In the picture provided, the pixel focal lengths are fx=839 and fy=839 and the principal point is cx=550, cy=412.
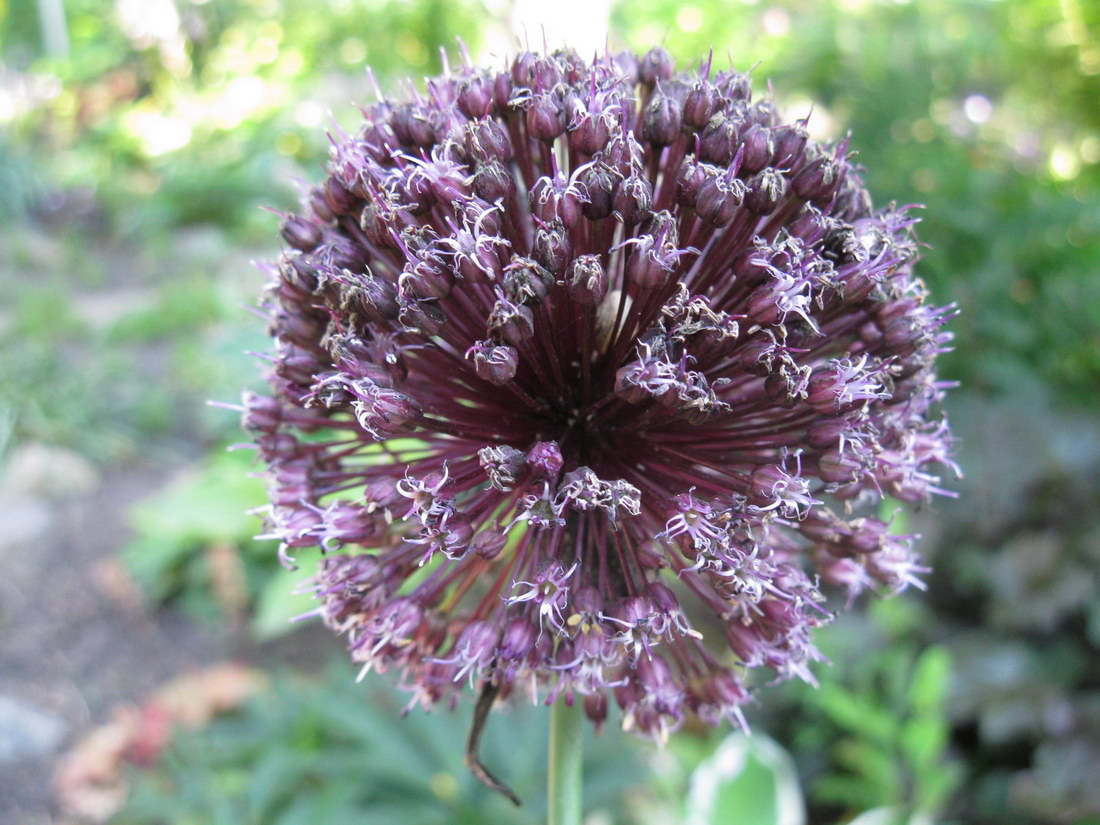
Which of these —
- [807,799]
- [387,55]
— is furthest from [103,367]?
[807,799]

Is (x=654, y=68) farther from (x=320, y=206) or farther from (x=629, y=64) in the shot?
(x=320, y=206)

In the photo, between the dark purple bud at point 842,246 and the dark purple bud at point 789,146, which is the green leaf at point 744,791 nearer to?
the dark purple bud at point 842,246

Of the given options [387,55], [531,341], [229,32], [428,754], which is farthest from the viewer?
[229,32]

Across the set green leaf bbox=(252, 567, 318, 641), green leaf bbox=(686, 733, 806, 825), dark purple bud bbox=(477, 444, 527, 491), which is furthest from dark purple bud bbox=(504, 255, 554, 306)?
green leaf bbox=(252, 567, 318, 641)

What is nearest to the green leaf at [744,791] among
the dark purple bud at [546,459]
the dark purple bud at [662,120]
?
the dark purple bud at [546,459]

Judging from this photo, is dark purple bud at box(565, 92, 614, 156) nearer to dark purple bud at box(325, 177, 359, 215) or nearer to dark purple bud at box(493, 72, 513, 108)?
dark purple bud at box(493, 72, 513, 108)

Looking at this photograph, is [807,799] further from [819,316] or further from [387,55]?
[387,55]
